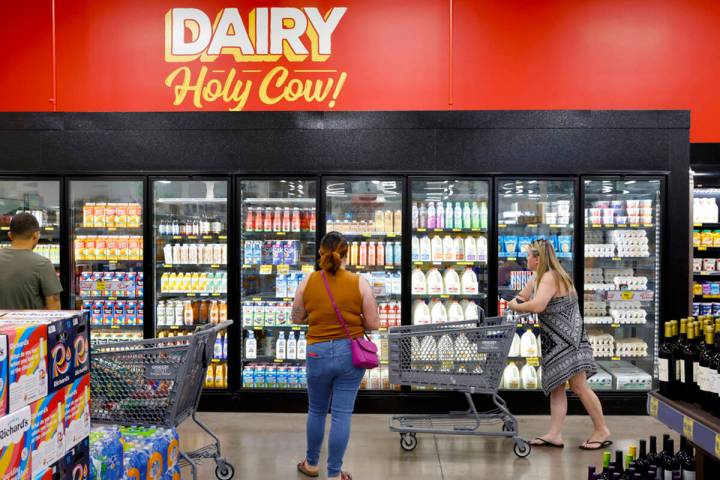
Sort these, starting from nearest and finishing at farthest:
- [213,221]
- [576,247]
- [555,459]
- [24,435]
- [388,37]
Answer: [24,435], [555,459], [576,247], [213,221], [388,37]

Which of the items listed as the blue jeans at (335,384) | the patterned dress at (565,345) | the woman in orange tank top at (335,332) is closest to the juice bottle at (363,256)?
the patterned dress at (565,345)

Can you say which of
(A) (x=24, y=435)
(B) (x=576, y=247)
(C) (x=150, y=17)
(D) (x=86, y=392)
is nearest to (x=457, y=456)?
(B) (x=576, y=247)

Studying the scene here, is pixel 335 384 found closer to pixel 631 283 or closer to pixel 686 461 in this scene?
pixel 686 461

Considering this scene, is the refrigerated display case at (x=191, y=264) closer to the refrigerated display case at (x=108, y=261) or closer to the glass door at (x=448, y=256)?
the refrigerated display case at (x=108, y=261)

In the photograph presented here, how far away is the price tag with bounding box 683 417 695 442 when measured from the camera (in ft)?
7.07

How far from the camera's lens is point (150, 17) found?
661 cm

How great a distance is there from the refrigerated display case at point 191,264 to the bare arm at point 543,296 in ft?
9.24

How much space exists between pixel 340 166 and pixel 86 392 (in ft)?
12.4

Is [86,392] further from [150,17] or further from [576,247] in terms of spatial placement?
[150,17]

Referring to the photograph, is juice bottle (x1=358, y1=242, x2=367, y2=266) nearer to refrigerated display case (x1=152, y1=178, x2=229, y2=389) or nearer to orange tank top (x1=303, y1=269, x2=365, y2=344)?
refrigerated display case (x1=152, y1=178, x2=229, y2=389)

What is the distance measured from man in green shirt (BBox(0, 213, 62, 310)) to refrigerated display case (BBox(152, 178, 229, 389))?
1813mm

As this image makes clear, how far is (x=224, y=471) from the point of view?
12.8ft

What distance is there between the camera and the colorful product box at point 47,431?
1.68m

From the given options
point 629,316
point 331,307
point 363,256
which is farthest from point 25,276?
point 629,316
